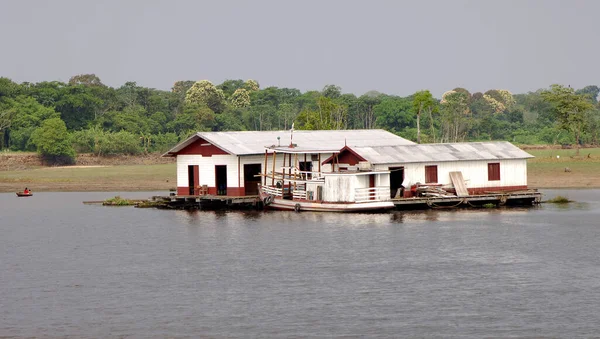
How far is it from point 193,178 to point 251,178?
3.94 m

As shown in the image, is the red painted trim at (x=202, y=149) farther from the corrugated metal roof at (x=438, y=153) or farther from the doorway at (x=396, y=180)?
the doorway at (x=396, y=180)

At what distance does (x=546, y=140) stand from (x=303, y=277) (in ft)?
298

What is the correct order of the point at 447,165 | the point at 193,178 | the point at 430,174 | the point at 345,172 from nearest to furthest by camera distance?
the point at 345,172 < the point at 430,174 < the point at 447,165 < the point at 193,178

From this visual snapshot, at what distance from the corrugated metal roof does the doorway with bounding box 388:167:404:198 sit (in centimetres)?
65

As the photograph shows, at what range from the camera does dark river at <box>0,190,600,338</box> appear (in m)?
27.9

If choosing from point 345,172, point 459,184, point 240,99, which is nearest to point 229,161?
point 345,172

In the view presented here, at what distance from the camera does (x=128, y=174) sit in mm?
87125

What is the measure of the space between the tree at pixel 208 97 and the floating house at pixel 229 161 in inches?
3489

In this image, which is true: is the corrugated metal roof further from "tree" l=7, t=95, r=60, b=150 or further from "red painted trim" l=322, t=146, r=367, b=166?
"tree" l=7, t=95, r=60, b=150

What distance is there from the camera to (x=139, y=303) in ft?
102

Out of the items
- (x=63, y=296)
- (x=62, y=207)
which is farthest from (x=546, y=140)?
(x=63, y=296)

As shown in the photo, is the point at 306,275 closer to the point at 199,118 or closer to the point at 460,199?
the point at 460,199

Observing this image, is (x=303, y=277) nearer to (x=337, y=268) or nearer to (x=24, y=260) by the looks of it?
(x=337, y=268)

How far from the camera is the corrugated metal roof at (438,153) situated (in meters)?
55.4
